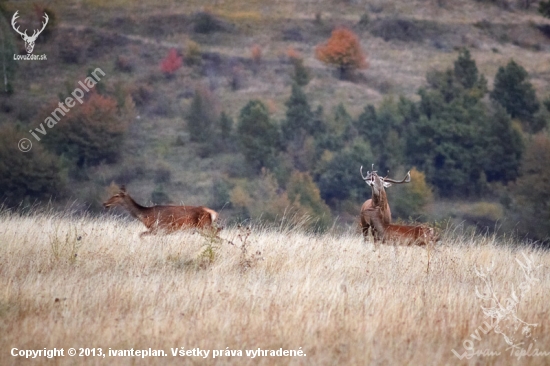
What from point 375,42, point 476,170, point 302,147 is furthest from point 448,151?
point 375,42

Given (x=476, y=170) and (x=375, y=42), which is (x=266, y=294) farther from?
(x=375, y=42)

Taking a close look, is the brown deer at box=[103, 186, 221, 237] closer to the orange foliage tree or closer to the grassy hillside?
the grassy hillside

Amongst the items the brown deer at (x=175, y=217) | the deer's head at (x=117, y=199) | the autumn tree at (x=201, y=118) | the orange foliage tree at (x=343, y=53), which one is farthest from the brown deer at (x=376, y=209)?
the orange foliage tree at (x=343, y=53)

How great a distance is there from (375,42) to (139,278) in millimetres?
75692

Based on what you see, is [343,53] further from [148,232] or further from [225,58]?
[148,232]

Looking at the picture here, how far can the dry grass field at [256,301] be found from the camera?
19.9ft

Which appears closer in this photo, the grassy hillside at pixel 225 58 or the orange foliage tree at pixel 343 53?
the grassy hillside at pixel 225 58

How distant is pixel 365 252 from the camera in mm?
9766

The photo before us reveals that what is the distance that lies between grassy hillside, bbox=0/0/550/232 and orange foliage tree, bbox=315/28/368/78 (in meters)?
1.05

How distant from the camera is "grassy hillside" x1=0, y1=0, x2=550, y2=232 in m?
49.8

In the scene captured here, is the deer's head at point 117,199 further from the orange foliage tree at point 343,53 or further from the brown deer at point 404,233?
the orange foliage tree at point 343,53

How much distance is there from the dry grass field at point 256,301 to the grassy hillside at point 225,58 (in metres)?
31.7

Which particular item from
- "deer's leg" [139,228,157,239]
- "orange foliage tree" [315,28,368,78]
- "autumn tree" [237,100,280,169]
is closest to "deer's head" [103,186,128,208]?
"deer's leg" [139,228,157,239]

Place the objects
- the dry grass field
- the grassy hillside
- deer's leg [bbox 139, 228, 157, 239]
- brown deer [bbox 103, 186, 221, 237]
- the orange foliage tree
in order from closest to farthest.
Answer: the dry grass field
deer's leg [bbox 139, 228, 157, 239]
brown deer [bbox 103, 186, 221, 237]
the grassy hillside
the orange foliage tree
